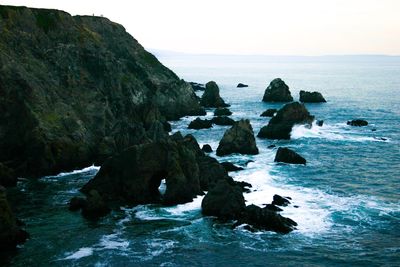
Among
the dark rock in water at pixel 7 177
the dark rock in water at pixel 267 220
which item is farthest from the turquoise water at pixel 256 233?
the dark rock in water at pixel 7 177

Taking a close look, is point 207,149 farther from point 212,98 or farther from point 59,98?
point 212,98

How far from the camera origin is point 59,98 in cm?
8225

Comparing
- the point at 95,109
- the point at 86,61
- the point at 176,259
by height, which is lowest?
the point at 176,259

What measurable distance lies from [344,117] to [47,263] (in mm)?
100016

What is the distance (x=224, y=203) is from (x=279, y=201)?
25.7ft

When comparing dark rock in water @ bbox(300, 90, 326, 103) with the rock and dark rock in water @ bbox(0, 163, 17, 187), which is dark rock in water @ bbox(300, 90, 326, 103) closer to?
the rock

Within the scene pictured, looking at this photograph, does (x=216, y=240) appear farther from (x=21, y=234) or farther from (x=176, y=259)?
(x=21, y=234)

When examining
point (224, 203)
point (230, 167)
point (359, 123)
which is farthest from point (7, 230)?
point (359, 123)

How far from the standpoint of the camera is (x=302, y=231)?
47.0 meters

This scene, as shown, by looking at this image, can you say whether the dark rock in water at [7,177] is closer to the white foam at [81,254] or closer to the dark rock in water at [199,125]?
the white foam at [81,254]

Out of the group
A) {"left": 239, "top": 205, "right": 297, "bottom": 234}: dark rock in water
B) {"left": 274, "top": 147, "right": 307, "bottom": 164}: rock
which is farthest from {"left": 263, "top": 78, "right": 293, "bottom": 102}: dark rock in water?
{"left": 239, "top": 205, "right": 297, "bottom": 234}: dark rock in water

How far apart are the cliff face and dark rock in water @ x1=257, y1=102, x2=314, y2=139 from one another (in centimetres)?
2642

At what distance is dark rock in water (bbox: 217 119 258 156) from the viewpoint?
82375 millimetres

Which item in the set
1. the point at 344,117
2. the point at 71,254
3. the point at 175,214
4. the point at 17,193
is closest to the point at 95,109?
the point at 17,193
